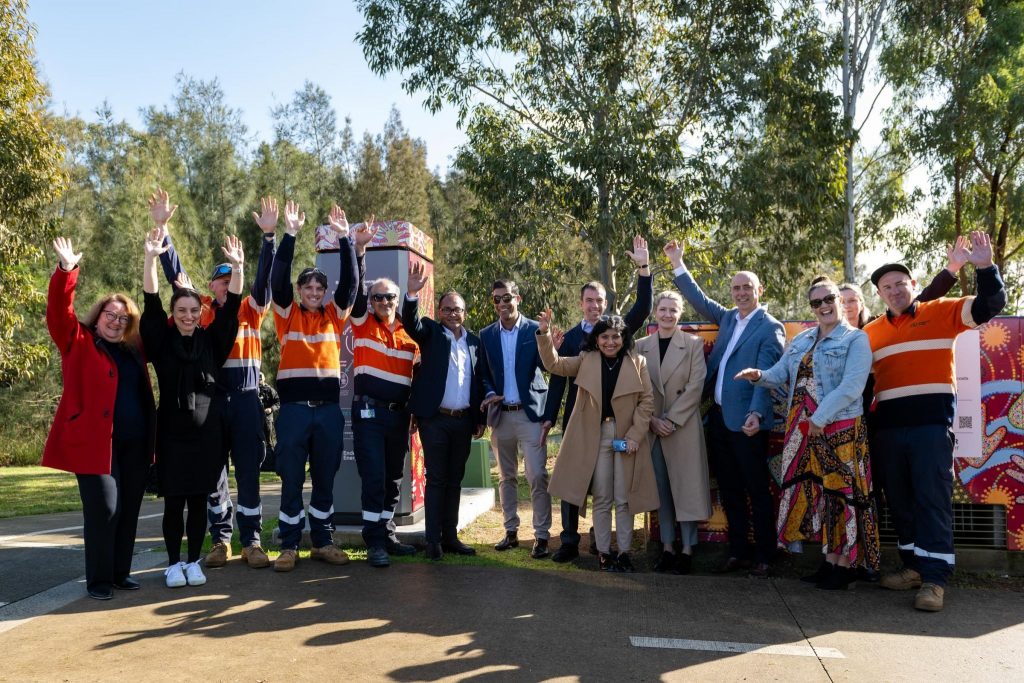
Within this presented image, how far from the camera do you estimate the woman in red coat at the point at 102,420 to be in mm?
4953

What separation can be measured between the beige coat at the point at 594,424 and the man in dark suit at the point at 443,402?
0.69m

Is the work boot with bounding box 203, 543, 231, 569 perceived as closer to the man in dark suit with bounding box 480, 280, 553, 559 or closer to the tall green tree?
the man in dark suit with bounding box 480, 280, 553, 559

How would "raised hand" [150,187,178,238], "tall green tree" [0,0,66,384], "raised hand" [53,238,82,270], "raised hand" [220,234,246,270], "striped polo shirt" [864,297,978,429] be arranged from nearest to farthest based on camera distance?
"raised hand" [53,238,82,270]
"striped polo shirt" [864,297,978,429]
"raised hand" [150,187,178,238]
"raised hand" [220,234,246,270]
"tall green tree" [0,0,66,384]

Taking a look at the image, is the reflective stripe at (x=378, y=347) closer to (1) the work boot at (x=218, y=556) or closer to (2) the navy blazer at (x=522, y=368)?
(2) the navy blazer at (x=522, y=368)

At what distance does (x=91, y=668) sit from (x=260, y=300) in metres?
2.70

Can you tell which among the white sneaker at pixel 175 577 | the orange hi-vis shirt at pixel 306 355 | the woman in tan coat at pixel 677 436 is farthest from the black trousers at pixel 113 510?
the woman in tan coat at pixel 677 436

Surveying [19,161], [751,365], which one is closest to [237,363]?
[751,365]

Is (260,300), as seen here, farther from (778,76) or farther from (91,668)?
(778,76)

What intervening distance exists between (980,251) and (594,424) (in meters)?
2.72

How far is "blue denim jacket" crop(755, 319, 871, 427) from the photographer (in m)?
5.34

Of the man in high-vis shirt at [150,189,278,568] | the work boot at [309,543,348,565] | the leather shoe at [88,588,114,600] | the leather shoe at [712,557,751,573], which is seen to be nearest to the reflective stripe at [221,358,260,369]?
the man in high-vis shirt at [150,189,278,568]

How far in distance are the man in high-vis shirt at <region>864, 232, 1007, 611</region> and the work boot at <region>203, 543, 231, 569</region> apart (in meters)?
4.55

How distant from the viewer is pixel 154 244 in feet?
17.5

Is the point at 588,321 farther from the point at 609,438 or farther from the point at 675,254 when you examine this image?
the point at 609,438
